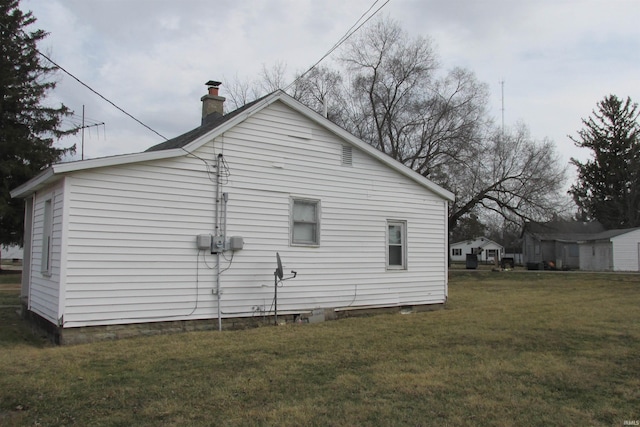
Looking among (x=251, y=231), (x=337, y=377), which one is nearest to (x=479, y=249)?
(x=251, y=231)

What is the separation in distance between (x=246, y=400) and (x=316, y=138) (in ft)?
22.9

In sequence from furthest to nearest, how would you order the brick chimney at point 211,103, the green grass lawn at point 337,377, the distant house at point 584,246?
the distant house at point 584,246 < the brick chimney at point 211,103 < the green grass lawn at point 337,377

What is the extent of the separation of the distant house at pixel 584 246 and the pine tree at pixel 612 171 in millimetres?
2244

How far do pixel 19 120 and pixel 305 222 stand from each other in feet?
80.0

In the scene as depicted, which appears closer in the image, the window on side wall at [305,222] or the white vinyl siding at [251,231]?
the white vinyl siding at [251,231]

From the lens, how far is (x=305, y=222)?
10836mm

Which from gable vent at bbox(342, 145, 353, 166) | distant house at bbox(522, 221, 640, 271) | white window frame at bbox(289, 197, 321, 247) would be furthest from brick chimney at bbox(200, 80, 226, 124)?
distant house at bbox(522, 221, 640, 271)

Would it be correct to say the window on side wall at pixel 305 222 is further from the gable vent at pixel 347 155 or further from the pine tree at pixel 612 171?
the pine tree at pixel 612 171

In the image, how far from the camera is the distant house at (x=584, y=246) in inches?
1412

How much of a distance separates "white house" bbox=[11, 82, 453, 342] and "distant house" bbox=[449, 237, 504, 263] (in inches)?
2458

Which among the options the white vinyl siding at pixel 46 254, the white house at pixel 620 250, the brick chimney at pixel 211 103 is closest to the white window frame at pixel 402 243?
the brick chimney at pixel 211 103

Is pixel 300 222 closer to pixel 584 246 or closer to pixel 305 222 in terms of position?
pixel 305 222

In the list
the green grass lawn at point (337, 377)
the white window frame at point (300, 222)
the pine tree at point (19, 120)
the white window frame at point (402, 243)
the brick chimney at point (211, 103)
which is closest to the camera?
the green grass lawn at point (337, 377)

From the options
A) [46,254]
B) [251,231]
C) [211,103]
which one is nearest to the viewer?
[46,254]
